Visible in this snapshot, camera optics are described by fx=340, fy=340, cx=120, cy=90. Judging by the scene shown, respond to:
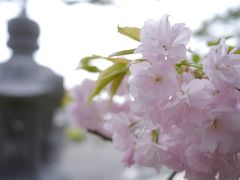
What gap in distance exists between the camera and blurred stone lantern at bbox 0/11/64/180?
1.59 metres

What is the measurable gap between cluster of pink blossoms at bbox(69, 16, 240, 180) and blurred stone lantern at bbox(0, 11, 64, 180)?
4.34 ft

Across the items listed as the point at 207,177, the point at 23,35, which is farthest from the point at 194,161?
the point at 23,35

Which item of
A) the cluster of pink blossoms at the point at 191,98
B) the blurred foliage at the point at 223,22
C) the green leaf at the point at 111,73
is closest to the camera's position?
the cluster of pink blossoms at the point at 191,98

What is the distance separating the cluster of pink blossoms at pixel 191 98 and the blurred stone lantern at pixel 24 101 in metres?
1.32

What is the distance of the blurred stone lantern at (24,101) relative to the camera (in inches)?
62.7

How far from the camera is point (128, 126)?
1.53ft

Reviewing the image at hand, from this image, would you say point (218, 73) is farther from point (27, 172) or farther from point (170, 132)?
point (27, 172)

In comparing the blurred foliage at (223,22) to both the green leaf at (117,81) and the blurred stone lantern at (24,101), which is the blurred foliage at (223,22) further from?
the green leaf at (117,81)

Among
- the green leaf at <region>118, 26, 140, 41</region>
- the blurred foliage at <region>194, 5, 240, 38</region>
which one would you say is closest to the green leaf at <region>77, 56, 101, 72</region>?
the green leaf at <region>118, 26, 140, 41</region>

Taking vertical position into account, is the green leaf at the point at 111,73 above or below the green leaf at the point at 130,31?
below

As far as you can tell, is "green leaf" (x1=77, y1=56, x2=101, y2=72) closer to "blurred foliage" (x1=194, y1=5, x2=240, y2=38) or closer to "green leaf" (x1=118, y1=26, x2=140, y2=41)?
"green leaf" (x1=118, y1=26, x2=140, y2=41)

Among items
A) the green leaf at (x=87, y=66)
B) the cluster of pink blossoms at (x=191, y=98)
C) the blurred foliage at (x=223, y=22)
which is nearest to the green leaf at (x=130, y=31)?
the cluster of pink blossoms at (x=191, y=98)

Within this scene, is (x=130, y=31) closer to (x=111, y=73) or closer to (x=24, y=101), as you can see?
(x=111, y=73)

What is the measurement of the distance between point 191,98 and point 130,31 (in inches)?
4.3
